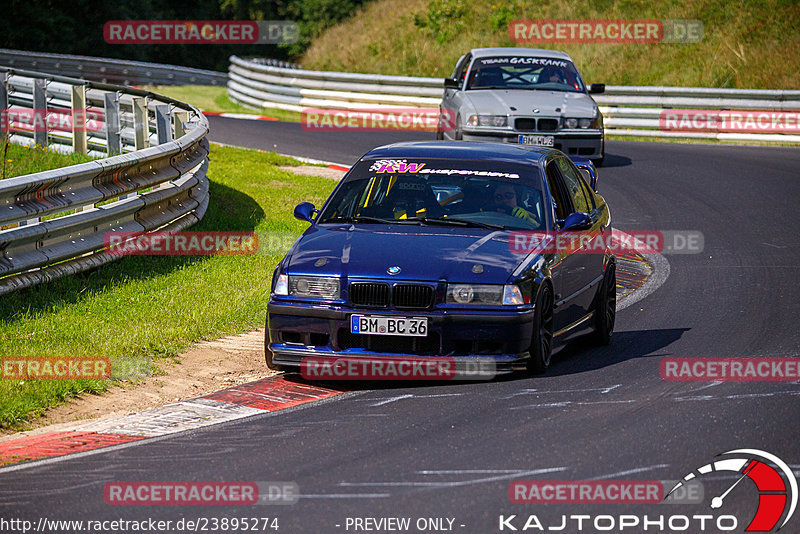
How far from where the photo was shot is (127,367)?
8.09 m

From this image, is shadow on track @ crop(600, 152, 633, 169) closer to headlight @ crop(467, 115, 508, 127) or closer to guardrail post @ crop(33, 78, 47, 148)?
headlight @ crop(467, 115, 508, 127)

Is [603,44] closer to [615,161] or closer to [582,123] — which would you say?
[615,161]

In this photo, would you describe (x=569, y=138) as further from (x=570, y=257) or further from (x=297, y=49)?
(x=297, y=49)

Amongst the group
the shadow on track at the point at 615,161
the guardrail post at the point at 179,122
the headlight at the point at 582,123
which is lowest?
the shadow on track at the point at 615,161

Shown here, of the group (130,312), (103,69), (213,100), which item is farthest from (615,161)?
(103,69)

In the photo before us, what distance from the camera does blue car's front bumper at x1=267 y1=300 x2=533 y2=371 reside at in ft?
24.9

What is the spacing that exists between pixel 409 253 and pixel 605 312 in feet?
7.52

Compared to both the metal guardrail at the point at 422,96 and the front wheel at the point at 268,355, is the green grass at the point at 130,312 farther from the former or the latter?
the metal guardrail at the point at 422,96

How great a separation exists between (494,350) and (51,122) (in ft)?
37.5

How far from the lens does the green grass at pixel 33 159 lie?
14.4m

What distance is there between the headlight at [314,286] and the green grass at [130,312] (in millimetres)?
1234

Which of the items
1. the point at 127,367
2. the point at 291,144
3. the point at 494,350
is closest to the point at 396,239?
the point at 494,350

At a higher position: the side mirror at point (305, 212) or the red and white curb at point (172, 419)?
the side mirror at point (305, 212)

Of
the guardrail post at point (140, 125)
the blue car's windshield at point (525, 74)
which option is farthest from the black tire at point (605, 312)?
the blue car's windshield at point (525, 74)
